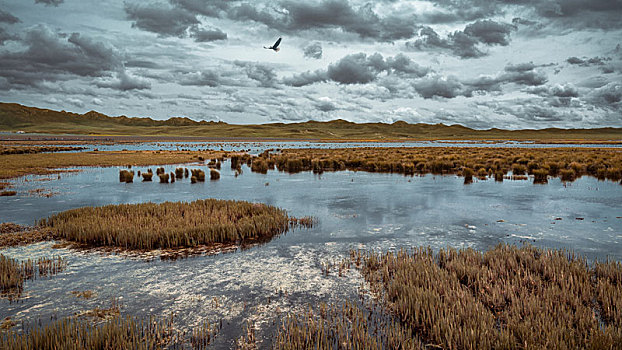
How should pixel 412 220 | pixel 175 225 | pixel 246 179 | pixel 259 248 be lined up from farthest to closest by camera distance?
pixel 246 179 < pixel 412 220 < pixel 175 225 < pixel 259 248

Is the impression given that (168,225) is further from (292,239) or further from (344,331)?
(344,331)

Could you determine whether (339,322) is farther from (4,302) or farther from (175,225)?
(175,225)

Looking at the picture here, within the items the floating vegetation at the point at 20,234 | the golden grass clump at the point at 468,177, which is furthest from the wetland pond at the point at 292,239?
the golden grass clump at the point at 468,177

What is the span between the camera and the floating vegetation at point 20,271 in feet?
25.1

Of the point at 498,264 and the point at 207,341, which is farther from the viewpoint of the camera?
the point at 498,264

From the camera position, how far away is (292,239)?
468 inches

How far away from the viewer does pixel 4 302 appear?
7.07 m

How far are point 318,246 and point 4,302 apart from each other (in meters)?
7.45

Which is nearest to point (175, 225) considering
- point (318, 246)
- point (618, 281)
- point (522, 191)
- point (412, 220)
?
point (318, 246)

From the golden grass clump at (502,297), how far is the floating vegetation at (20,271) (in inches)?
301

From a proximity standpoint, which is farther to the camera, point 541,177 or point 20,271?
point 541,177

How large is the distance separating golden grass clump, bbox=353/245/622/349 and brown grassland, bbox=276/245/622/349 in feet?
0.06

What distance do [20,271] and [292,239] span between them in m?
7.17

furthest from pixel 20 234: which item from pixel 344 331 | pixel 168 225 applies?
pixel 344 331
